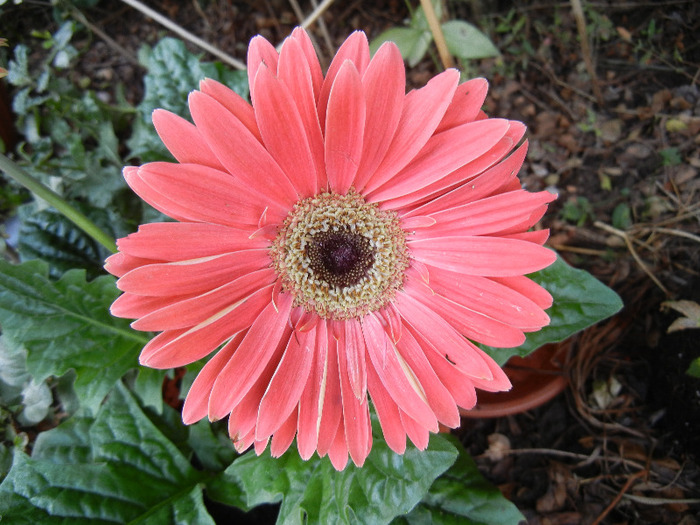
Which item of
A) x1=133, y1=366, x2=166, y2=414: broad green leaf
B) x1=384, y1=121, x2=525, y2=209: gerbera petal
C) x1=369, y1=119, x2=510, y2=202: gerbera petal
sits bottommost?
x1=133, y1=366, x2=166, y2=414: broad green leaf

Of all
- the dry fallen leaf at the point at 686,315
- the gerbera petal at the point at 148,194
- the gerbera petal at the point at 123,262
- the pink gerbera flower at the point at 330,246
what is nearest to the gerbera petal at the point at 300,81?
the pink gerbera flower at the point at 330,246

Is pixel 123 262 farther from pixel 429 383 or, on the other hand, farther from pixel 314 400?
pixel 429 383

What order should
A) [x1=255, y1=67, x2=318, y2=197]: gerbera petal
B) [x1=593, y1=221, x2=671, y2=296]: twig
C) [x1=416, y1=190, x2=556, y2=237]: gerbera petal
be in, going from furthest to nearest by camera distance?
[x1=593, y1=221, x2=671, y2=296]: twig, [x1=416, y1=190, x2=556, y2=237]: gerbera petal, [x1=255, y1=67, x2=318, y2=197]: gerbera petal

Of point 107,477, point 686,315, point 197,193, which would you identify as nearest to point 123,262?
point 197,193

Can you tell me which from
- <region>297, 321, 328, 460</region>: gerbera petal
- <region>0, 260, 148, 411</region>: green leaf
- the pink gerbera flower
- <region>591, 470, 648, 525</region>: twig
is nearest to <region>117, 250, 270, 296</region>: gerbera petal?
the pink gerbera flower

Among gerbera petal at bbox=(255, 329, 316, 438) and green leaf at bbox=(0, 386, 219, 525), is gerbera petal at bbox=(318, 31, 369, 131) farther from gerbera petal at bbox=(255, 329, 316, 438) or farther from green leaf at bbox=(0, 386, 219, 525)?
green leaf at bbox=(0, 386, 219, 525)

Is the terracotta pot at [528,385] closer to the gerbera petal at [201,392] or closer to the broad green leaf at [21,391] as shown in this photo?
the gerbera petal at [201,392]

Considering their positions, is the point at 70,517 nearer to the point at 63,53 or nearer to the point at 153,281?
the point at 153,281
